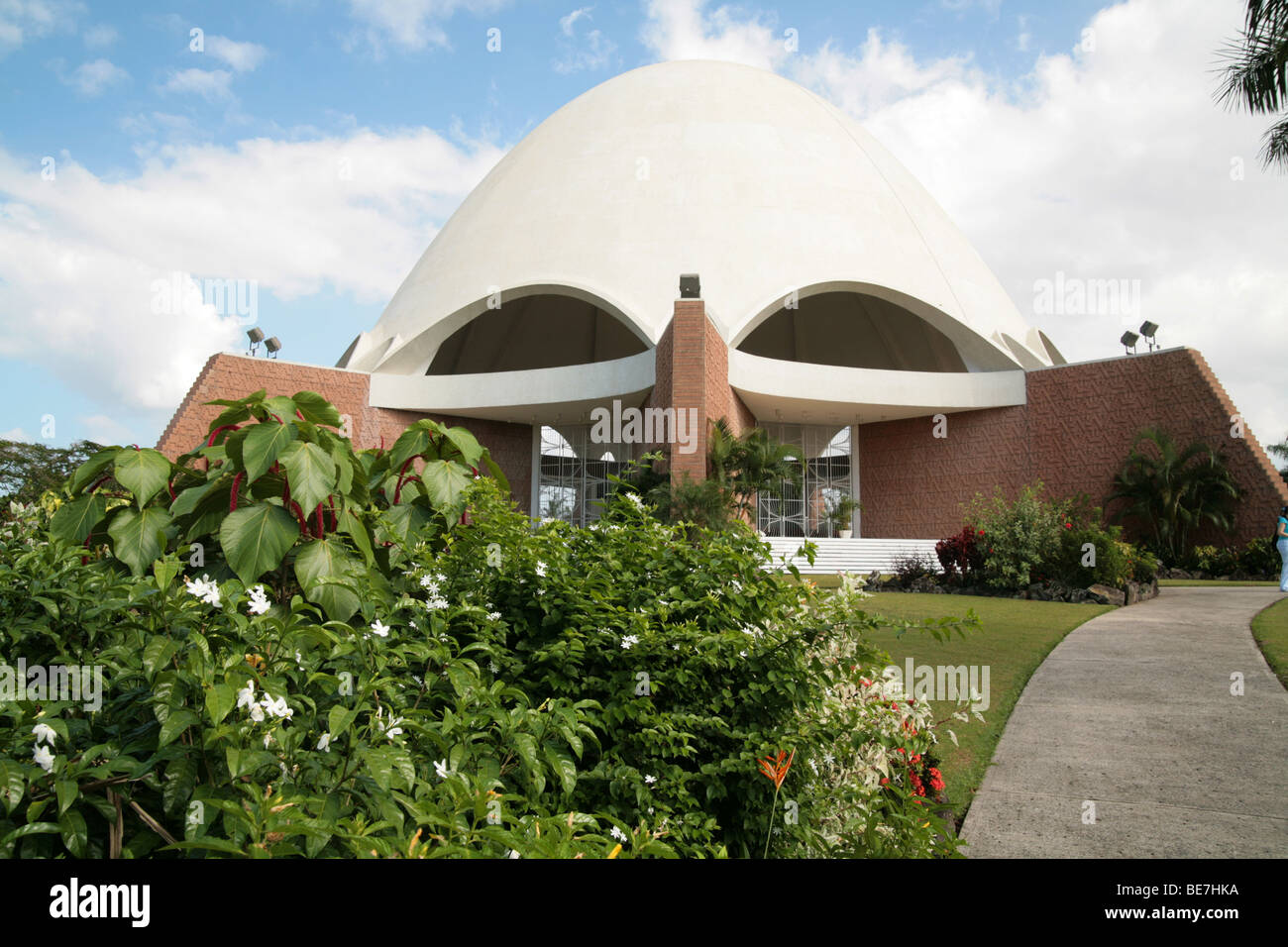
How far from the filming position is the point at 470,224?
27.7 meters

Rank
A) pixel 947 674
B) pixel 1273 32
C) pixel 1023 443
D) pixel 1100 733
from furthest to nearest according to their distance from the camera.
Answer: pixel 1023 443 < pixel 1273 32 < pixel 947 674 < pixel 1100 733

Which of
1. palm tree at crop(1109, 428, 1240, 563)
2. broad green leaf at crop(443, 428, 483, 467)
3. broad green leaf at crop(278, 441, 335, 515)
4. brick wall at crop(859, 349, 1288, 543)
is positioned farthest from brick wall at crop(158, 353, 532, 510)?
broad green leaf at crop(278, 441, 335, 515)

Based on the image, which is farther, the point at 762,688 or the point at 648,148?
the point at 648,148

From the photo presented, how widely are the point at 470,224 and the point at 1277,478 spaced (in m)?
24.1

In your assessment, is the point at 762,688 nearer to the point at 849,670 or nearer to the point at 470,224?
the point at 849,670

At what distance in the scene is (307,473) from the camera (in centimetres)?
219

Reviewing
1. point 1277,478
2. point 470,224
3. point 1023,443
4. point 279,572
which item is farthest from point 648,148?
point 279,572

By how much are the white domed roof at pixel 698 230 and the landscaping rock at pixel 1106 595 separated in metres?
11.7

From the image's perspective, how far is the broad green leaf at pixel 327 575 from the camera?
2143mm

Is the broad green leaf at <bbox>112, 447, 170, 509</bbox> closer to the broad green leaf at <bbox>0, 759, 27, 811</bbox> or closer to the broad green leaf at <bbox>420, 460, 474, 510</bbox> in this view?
the broad green leaf at <bbox>420, 460, 474, 510</bbox>

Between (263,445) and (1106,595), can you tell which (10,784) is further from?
(1106,595)

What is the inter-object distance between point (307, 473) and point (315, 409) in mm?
631

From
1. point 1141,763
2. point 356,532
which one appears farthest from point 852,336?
point 356,532
